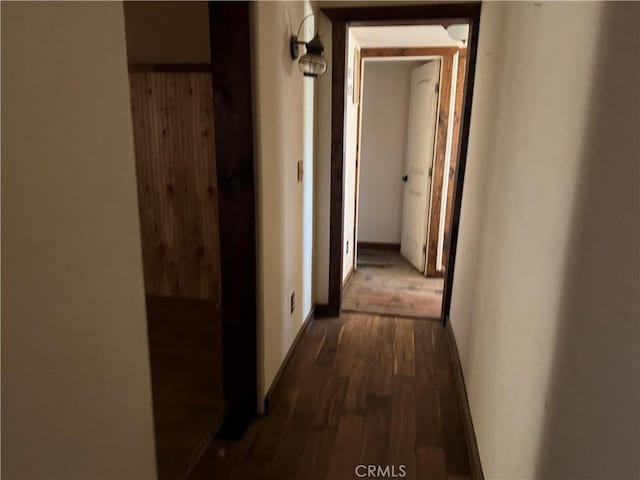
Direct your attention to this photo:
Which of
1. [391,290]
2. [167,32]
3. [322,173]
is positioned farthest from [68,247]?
[391,290]

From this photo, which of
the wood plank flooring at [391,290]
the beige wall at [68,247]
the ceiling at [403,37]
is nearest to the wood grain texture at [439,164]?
the ceiling at [403,37]

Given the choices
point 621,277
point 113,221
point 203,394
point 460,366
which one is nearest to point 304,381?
point 203,394

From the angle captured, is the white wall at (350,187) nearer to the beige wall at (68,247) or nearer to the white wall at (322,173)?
the white wall at (322,173)

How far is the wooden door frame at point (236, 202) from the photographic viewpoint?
1.76 meters

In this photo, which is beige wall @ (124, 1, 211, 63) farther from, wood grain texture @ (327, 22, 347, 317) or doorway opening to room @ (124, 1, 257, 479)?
wood grain texture @ (327, 22, 347, 317)

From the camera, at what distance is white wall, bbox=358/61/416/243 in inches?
201

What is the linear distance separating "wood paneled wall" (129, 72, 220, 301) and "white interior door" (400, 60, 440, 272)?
2.23 meters

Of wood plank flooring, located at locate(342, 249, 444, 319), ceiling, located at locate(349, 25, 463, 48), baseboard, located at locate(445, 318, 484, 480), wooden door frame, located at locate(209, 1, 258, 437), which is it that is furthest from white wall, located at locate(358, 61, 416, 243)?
wooden door frame, located at locate(209, 1, 258, 437)

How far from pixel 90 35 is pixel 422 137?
13.3 ft

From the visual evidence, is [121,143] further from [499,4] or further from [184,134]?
[184,134]

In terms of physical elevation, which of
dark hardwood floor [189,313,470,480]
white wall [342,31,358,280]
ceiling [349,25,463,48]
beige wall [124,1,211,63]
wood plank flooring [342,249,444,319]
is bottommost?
dark hardwood floor [189,313,470,480]

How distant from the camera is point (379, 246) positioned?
18.3 feet

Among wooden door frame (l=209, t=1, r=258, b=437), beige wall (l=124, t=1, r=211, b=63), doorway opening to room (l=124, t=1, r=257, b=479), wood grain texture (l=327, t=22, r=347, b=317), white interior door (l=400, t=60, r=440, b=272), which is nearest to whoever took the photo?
wooden door frame (l=209, t=1, r=258, b=437)

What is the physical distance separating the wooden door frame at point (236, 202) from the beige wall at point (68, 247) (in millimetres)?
902
